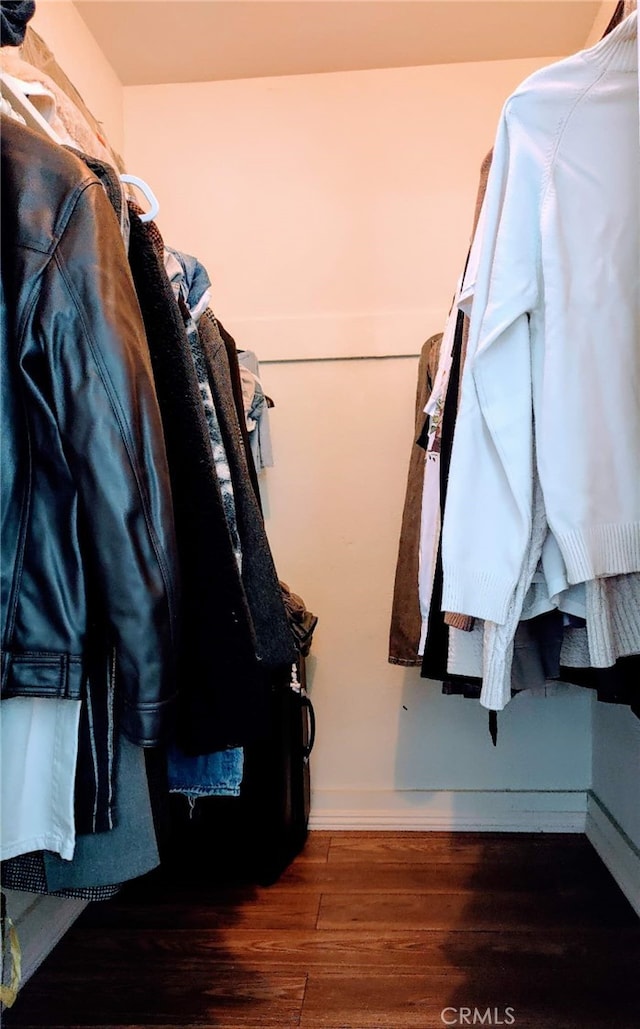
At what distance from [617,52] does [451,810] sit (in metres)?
1.76

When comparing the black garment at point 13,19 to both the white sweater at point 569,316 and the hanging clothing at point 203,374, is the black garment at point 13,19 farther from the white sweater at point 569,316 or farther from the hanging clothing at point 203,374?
the white sweater at point 569,316

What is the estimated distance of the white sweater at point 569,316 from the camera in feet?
2.69

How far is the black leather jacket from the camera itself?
2.08 ft

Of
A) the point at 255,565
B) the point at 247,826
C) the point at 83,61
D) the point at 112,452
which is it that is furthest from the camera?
the point at 83,61

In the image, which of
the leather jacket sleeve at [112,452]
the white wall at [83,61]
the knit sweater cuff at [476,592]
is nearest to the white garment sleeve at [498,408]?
the knit sweater cuff at [476,592]

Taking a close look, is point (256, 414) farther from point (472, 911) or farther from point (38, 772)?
point (472, 911)

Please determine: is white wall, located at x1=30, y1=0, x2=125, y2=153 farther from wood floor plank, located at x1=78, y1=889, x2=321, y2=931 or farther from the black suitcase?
wood floor plank, located at x1=78, y1=889, x2=321, y2=931

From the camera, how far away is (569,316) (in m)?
0.84

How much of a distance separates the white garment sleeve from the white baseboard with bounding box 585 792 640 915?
1.02m

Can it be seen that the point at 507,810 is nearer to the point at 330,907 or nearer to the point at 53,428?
the point at 330,907

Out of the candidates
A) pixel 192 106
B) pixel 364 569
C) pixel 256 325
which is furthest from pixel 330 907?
pixel 192 106

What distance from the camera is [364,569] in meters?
1.86

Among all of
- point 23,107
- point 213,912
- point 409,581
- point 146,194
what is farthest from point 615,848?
point 23,107

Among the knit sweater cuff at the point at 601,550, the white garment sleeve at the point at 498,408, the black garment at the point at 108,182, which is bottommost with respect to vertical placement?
the knit sweater cuff at the point at 601,550
